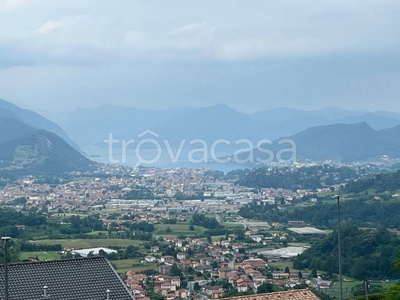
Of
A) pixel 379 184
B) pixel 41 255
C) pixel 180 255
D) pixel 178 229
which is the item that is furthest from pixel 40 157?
pixel 41 255

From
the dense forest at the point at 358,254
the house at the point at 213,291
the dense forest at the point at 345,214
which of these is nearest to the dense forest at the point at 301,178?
the dense forest at the point at 345,214

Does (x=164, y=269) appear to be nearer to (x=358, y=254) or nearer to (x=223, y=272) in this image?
(x=223, y=272)

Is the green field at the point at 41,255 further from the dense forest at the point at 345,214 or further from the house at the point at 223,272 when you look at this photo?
the dense forest at the point at 345,214

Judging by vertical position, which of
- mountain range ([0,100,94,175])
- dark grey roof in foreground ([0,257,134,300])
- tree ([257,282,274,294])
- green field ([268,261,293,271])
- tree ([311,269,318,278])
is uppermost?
mountain range ([0,100,94,175])

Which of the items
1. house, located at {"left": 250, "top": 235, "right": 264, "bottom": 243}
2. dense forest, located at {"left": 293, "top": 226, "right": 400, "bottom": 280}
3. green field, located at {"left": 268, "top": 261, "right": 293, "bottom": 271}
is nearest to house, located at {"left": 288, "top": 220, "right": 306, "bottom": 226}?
house, located at {"left": 250, "top": 235, "right": 264, "bottom": 243}

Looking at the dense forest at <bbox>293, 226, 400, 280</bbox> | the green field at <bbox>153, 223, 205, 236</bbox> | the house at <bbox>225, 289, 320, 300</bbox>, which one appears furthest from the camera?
the green field at <bbox>153, 223, 205, 236</bbox>

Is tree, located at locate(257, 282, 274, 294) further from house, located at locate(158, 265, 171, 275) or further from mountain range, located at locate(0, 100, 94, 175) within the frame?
mountain range, located at locate(0, 100, 94, 175)
